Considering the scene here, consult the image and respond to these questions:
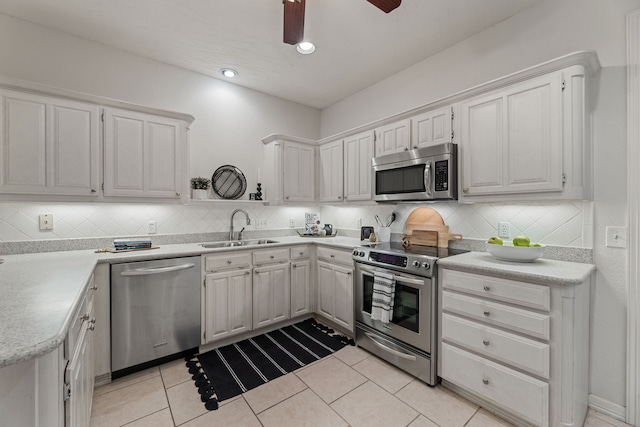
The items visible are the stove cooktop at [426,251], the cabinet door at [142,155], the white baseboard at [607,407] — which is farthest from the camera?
the cabinet door at [142,155]

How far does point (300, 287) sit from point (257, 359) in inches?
36.0

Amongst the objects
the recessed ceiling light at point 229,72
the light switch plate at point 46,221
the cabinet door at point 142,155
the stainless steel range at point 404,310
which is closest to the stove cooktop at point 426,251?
the stainless steel range at point 404,310

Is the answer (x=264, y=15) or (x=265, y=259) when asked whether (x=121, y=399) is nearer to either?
(x=265, y=259)

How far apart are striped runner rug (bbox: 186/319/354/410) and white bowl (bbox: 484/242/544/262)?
5.31 feet

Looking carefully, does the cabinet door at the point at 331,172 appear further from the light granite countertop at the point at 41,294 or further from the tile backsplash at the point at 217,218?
the light granite countertop at the point at 41,294

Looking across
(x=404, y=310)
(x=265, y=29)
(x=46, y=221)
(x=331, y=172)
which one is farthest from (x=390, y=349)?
(x=46, y=221)

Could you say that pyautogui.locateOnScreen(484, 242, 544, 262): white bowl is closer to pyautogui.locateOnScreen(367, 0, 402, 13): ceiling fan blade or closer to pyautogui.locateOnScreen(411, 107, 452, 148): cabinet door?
pyautogui.locateOnScreen(411, 107, 452, 148): cabinet door

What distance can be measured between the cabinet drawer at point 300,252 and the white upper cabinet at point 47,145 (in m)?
1.88

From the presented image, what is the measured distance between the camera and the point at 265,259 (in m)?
2.95

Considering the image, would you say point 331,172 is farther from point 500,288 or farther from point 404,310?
point 500,288

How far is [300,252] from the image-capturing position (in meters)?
3.23

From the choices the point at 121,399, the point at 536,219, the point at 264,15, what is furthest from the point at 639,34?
the point at 121,399

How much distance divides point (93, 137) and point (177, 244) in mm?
1199

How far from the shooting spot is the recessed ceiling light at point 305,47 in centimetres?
262
